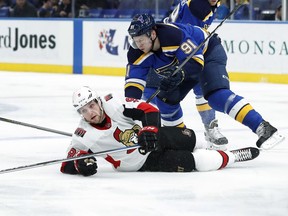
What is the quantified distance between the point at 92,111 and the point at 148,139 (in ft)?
A: 1.09

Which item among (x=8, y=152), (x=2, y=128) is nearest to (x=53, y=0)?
(x=2, y=128)

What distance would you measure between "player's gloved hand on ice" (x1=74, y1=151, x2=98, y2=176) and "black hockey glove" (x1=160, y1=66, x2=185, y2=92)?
2.88 ft

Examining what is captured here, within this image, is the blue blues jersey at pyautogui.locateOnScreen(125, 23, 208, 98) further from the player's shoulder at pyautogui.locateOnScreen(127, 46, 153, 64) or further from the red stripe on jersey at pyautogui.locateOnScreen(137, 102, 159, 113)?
the red stripe on jersey at pyautogui.locateOnScreen(137, 102, 159, 113)

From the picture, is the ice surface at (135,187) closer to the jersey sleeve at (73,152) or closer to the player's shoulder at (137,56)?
the jersey sleeve at (73,152)

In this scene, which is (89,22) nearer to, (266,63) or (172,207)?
(266,63)

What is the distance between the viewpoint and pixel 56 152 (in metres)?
6.03

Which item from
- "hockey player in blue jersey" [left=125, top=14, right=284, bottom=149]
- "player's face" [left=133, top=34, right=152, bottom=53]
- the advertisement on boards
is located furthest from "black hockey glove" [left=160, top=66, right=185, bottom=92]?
the advertisement on boards

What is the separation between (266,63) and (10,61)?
421 cm

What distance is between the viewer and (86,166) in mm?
4840

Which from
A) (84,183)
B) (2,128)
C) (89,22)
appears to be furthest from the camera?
(89,22)

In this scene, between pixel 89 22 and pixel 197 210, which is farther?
pixel 89 22

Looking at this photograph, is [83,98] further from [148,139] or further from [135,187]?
[135,187]

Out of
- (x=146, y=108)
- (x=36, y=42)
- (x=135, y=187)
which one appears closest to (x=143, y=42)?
(x=146, y=108)

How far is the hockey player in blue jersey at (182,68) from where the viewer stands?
211 inches
